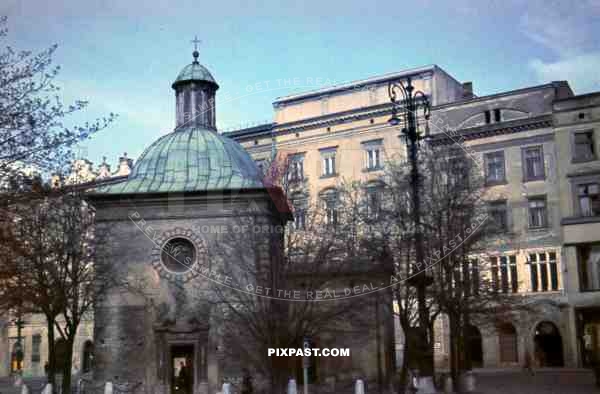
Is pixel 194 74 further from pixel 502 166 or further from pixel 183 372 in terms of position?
pixel 502 166

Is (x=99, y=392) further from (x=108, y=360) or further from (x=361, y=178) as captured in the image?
(x=361, y=178)

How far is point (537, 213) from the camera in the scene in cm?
4550

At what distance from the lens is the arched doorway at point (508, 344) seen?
44750mm

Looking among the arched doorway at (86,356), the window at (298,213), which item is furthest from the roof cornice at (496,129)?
the arched doorway at (86,356)

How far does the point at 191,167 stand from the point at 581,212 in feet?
76.6

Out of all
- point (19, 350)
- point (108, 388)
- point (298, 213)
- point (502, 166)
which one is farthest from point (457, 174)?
point (19, 350)

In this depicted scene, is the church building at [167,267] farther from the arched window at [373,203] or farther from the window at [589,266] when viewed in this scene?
the window at [589,266]

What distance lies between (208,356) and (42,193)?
10.8m

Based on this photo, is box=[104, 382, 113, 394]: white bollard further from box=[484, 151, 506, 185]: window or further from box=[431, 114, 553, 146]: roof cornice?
box=[484, 151, 506, 185]: window

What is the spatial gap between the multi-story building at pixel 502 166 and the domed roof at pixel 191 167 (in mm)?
6626

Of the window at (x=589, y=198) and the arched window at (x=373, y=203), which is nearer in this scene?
the arched window at (x=373, y=203)

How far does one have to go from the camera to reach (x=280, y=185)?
33.2 metres

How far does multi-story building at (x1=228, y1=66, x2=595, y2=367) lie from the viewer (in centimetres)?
4394

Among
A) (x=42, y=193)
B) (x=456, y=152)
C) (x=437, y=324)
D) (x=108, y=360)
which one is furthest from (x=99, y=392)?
(x=437, y=324)
